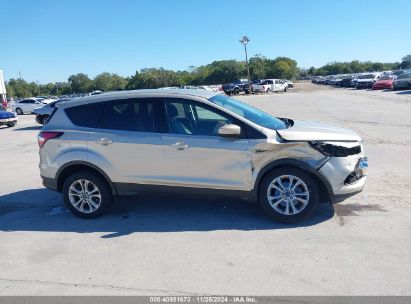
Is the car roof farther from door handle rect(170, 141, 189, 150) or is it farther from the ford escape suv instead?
door handle rect(170, 141, 189, 150)

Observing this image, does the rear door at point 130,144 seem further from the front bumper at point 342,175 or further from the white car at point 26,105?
the white car at point 26,105

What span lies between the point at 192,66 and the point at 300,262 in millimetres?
129052

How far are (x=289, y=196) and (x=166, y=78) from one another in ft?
293

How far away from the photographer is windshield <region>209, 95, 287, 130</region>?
5105 millimetres

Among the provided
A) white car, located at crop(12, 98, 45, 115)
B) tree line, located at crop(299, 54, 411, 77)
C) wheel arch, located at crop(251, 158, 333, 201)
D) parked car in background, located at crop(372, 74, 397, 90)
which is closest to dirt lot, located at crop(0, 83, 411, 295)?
wheel arch, located at crop(251, 158, 333, 201)

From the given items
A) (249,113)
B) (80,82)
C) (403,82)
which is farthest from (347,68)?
(249,113)

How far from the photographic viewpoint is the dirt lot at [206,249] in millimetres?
3539

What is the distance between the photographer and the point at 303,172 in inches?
186

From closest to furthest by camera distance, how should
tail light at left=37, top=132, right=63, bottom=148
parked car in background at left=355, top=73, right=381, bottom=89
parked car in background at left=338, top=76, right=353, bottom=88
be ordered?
tail light at left=37, top=132, right=63, bottom=148
parked car in background at left=355, top=73, right=381, bottom=89
parked car in background at left=338, top=76, right=353, bottom=88

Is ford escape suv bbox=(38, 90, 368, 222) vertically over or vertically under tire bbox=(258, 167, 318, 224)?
over

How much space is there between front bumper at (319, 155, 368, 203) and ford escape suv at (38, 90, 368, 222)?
0.01m

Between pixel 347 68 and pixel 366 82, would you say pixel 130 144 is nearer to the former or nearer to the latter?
pixel 366 82

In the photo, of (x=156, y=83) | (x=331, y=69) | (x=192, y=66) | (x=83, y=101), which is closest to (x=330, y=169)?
(x=83, y=101)

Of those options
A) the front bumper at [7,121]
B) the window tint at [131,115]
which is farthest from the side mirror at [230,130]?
the front bumper at [7,121]
